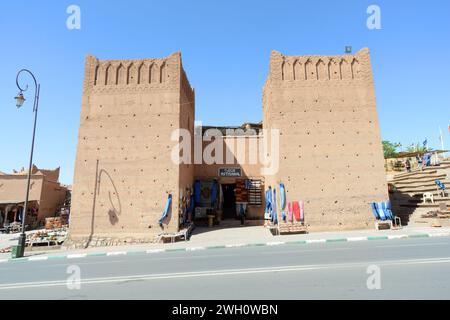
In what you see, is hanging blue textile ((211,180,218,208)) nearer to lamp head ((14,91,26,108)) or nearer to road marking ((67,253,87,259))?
road marking ((67,253,87,259))

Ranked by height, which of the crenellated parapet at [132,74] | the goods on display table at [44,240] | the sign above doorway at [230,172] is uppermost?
the crenellated parapet at [132,74]

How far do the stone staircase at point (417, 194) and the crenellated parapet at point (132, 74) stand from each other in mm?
18726

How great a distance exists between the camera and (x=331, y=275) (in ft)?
19.4

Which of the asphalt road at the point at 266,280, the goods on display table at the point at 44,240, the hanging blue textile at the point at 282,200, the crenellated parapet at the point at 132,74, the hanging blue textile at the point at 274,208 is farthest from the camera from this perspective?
the hanging blue textile at the point at 274,208

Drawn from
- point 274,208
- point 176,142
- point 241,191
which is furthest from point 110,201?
point 274,208

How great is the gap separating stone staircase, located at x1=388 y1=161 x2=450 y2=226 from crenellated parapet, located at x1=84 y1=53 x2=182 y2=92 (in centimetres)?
1873

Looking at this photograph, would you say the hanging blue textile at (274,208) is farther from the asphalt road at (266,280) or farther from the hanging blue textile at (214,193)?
the asphalt road at (266,280)

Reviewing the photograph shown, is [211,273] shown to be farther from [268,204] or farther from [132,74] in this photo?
[132,74]

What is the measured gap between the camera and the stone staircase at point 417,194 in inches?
683

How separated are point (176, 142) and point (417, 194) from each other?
18894 millimetres

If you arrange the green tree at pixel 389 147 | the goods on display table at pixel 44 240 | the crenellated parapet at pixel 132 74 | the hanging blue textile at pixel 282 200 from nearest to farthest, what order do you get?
the goods on display table at pixel 44 240 → the hanging blue textile at pixel 282 200 → the crenellated parapet at pixel 132 74 → the green tree at pixel 389 147

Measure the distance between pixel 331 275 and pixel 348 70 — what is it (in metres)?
16.6

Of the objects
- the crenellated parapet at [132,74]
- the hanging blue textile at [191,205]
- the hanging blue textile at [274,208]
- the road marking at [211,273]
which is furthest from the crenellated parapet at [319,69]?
the road marking at [211,273]
